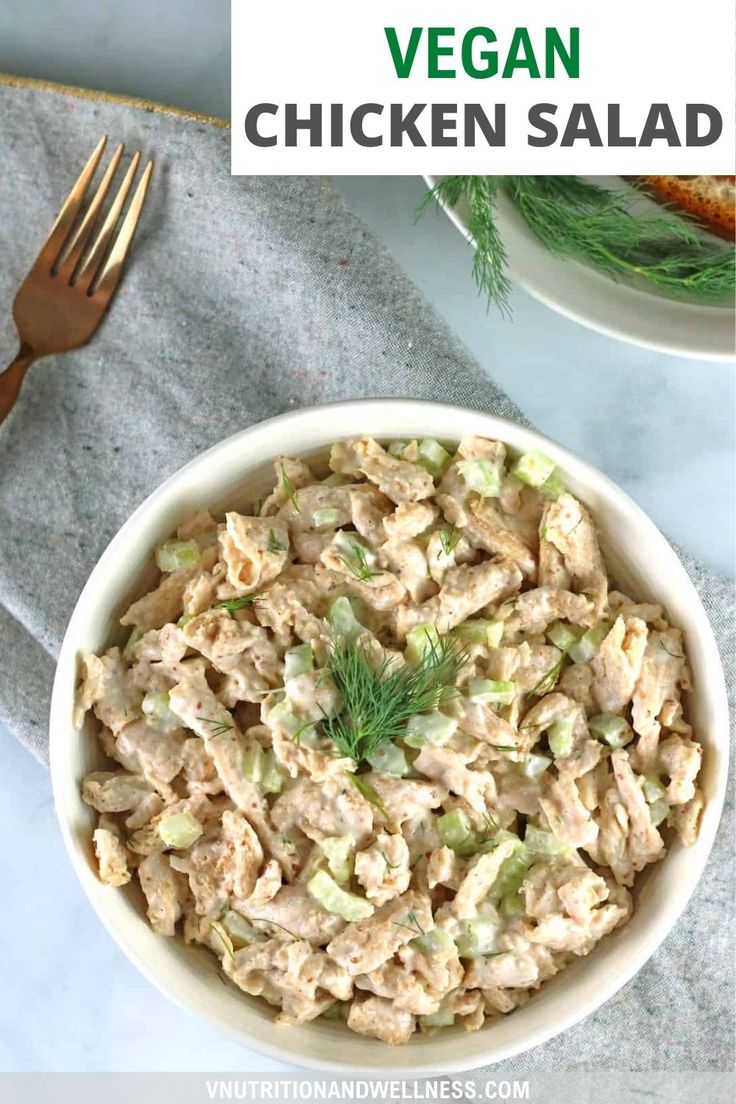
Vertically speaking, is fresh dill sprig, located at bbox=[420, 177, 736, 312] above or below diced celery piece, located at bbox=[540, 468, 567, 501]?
above

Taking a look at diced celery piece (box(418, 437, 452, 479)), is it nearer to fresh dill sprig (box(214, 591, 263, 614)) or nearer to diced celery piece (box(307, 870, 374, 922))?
fresh dill sprig (box(214, 591, 263, 614))

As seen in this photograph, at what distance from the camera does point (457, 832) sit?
5.91 ft

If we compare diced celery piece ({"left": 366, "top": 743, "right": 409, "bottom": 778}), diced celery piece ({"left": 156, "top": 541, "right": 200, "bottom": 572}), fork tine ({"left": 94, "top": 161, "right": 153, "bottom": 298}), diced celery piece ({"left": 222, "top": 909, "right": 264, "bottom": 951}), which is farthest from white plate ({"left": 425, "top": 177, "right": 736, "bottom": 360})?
diced celery piece ({"left": 222, "top": 909, "right": 264, "bottom": 951})

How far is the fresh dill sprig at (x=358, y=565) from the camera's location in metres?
1.83

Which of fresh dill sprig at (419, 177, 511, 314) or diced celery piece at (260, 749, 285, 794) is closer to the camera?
diced celery piece at (260, 749, 285, 794)

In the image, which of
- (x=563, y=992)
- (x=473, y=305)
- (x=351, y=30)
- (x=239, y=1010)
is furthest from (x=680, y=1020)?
(x=351, y=30)

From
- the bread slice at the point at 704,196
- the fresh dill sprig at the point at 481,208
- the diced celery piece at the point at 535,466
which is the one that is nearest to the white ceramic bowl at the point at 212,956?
the diced celery piece at the point at 535,466

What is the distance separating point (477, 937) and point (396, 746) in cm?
32

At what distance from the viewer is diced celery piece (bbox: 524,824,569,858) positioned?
181cm

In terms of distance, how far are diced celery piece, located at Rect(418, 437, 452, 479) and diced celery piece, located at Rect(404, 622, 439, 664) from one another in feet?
0.92

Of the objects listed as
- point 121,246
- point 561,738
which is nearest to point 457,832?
point 561,738

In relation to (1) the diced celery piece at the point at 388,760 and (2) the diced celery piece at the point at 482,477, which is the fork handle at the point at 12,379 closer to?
(2) the diced celery piece at the point at 482,477

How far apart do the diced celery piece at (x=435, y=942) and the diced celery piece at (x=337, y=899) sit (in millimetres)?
95

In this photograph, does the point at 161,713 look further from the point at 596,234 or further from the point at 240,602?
the point at 596,234
